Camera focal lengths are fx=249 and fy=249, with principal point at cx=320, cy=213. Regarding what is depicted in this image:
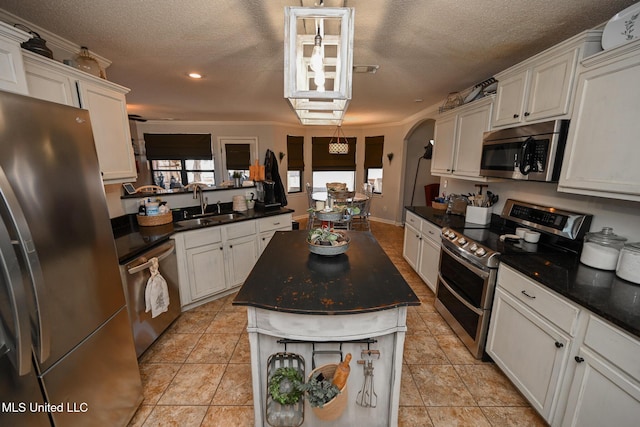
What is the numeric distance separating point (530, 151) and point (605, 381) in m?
1.45

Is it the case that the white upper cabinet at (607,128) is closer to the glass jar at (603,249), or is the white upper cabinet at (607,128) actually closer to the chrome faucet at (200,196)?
the glass jar at (603,249)

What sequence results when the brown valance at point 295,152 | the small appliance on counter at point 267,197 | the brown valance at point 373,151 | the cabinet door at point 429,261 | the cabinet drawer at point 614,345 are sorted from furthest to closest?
the brown valance at point 373,151 < the brown valance at point 295,152 < the small appliance on counter at point 267,197 < the cabinet door at point 429,261 < the cabinet drawer at point 614,345

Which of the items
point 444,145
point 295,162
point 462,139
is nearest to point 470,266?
point 462,139

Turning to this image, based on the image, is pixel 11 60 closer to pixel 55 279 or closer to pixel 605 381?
pixel 55 279

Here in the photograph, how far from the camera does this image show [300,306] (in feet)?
3.75

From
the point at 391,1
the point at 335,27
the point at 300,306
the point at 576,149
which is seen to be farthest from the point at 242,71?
the point at 576,149

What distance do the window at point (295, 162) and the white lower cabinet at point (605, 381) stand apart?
5.45 meters

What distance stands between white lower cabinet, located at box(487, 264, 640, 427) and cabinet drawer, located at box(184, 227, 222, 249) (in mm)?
2575

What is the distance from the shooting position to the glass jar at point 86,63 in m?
1.82

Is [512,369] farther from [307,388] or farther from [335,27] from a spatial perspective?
[335,27]

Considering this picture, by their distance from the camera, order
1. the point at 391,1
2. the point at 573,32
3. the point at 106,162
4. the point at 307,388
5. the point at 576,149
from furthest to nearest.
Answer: the point at 106,162
the point at 573,32
the point at 576,149
the point at 391,1
the point at 307,388

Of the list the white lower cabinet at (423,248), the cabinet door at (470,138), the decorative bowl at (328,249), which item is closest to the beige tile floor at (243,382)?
the white lower cabinet at (423,248)

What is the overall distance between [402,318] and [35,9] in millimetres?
2726

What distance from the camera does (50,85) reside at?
5.08 feet
